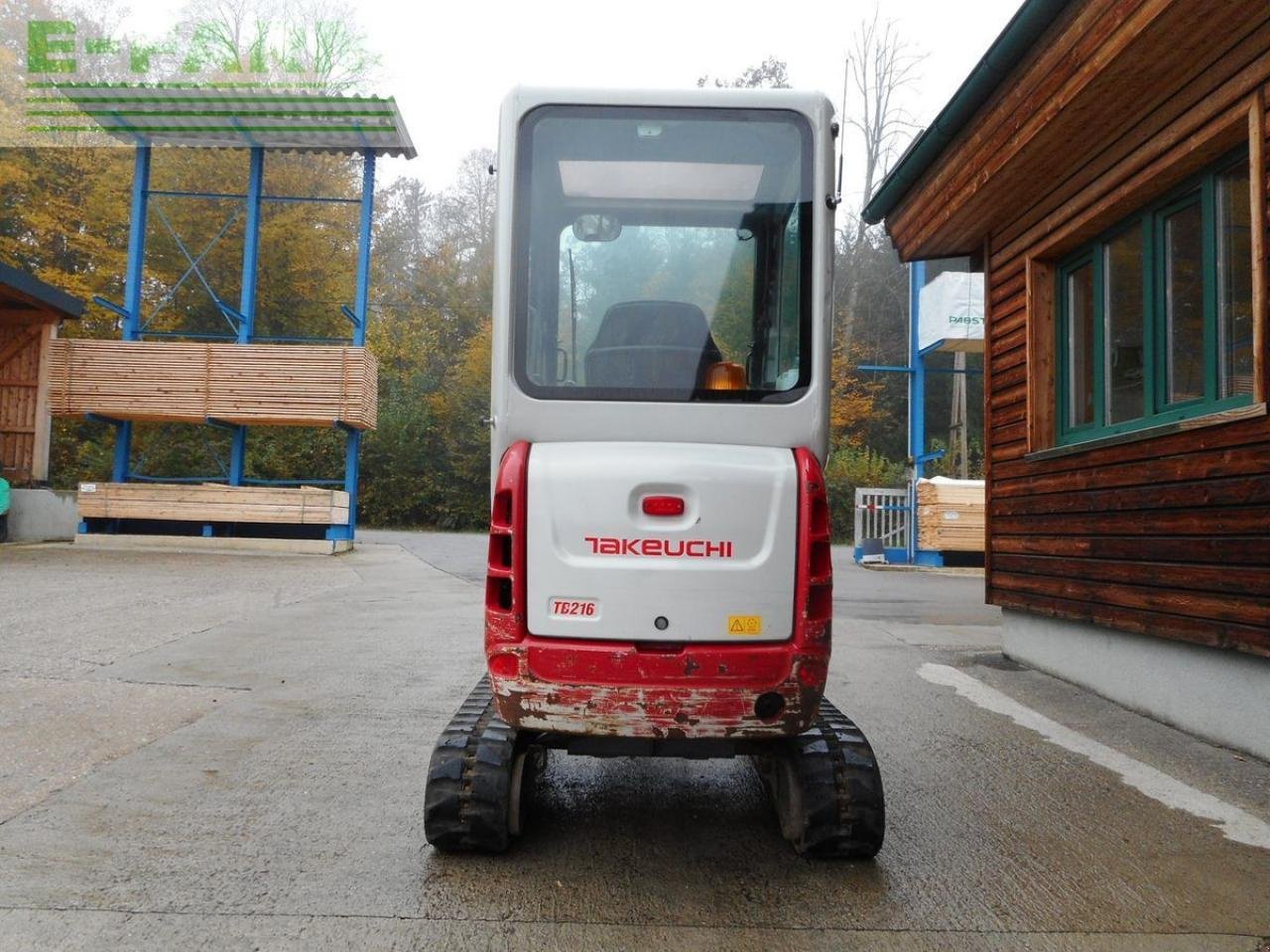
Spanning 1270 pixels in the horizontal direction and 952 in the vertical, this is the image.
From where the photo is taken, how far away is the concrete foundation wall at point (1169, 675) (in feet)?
17.1

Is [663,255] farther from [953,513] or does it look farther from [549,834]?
[953,513]

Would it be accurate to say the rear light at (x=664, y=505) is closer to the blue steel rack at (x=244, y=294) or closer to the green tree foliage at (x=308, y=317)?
the blue steel rack at (x=244, y=294)

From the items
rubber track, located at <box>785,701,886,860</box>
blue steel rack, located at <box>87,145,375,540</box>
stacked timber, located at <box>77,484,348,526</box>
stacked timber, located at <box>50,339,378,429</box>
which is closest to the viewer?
rubber track, located at <box>785,701,886,860</box>

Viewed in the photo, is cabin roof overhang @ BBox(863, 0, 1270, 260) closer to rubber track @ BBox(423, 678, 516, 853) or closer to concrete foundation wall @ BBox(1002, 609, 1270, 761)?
concrete foundation wall @ BBox(1002, 609, 1270, 761)

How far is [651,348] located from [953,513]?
16.7 m

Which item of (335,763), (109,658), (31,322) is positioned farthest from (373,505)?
(335,763)

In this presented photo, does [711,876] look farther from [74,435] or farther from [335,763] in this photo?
[74,435]

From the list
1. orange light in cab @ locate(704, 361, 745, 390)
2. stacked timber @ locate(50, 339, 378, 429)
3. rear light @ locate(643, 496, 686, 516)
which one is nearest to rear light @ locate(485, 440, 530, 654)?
rear light @ locate(643, 496, 686, 516)

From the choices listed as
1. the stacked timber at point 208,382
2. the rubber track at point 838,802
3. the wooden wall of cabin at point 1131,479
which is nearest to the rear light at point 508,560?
the rubber track at point 838,802

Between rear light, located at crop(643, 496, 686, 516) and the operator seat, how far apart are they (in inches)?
20.7

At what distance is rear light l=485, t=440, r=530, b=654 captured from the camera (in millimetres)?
3492

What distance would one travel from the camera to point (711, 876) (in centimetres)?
369

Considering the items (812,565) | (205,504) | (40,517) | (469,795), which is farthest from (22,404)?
(812,565)

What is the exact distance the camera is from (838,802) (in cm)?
370
